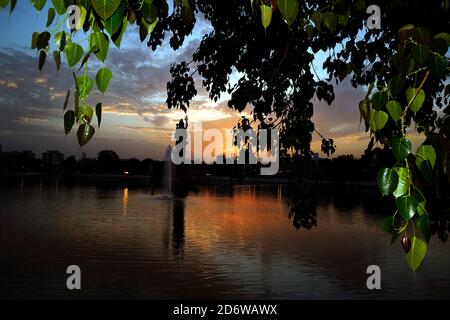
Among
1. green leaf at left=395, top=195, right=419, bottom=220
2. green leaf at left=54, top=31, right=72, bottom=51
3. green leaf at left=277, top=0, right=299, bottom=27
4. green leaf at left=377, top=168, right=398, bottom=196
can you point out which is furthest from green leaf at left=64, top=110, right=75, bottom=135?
green leaf at left=395, top=195, right=419, bottom=220

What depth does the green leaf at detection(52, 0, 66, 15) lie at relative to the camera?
1965 mm

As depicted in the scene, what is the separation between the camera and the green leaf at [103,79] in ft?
6.19

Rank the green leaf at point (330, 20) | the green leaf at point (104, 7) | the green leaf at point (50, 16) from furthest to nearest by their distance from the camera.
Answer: the green leaf at point (330, 20)
the green leaf at point (50, 16)
the green leaf at point (104, 7)

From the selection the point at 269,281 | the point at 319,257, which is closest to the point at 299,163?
the point at 269,281

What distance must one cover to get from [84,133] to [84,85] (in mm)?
217

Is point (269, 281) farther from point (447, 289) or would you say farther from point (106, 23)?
point (106, 23)

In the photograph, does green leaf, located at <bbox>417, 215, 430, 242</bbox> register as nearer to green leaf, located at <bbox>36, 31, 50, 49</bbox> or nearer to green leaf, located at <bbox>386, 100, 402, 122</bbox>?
green leaf, located at <bbox>386, 100, 402, 122</bbox>

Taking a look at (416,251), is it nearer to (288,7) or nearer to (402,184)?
(402,184)

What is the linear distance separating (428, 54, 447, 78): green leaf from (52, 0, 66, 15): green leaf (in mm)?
1536

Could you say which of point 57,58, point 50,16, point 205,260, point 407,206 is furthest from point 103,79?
point 205,260

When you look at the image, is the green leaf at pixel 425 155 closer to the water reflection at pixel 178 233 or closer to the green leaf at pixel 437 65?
the green leaf at pixel 437 65

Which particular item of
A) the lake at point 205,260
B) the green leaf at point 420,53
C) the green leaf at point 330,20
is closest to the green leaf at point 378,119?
the green leaf at point 420,53

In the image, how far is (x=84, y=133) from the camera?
1958mm

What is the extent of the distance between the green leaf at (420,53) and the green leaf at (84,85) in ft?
4.46
